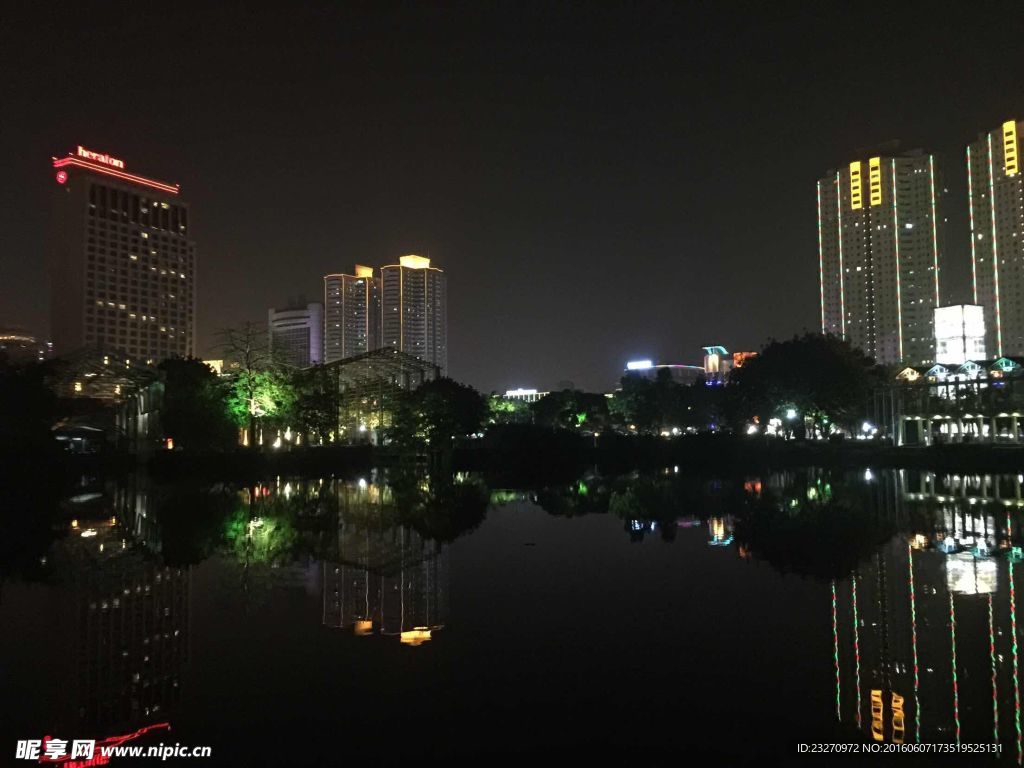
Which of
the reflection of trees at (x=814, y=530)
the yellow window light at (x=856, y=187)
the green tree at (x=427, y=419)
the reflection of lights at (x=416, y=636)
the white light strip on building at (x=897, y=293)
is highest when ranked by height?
the yellow window light at (x=856, y=187)

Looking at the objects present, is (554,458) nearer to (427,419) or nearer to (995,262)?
(427,419)

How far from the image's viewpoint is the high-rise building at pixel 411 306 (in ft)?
582

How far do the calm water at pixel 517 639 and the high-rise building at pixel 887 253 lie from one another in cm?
13103

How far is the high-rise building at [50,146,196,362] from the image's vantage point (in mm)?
127000

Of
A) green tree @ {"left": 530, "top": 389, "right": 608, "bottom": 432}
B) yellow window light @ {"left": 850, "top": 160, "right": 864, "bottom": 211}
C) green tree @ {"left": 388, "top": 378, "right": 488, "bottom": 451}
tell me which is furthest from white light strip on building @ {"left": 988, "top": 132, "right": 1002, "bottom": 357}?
green tree @ {"left": 388, "top": 378, "right": 488, "bottom": 451}

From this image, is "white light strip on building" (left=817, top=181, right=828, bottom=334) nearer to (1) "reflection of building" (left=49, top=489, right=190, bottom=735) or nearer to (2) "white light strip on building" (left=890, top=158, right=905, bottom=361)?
(2) "white light strip on building" (left=890, top=158, right=905, bottom=361)

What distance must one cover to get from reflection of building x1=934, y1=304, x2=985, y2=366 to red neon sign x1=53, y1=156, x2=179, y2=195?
13838cm

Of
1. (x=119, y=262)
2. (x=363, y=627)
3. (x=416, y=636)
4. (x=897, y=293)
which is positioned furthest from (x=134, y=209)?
(x=416, y=636)

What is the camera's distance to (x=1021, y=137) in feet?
389

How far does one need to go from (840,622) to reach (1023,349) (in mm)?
134514

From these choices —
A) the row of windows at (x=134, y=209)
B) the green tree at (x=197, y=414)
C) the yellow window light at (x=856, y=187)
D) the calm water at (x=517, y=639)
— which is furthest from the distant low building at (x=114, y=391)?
the yellow window light at (x=856, y=187)

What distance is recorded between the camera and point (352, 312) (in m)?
183

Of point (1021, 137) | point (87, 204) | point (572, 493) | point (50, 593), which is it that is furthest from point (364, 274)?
point (50, 593)

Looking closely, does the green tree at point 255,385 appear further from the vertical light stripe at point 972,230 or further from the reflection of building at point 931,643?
the vertical light stripe at point 972,230
